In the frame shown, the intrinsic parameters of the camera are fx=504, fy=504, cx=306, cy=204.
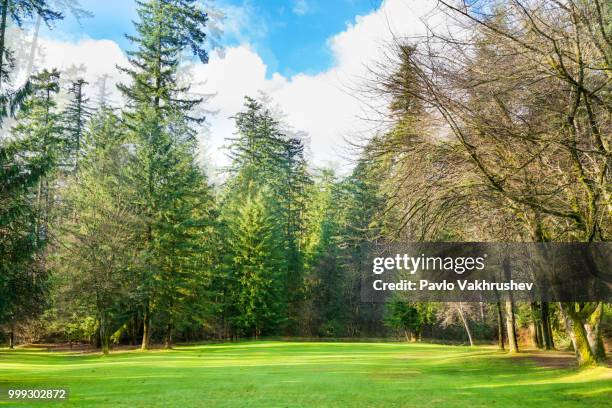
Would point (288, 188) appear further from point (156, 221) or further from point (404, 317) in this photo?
point (156, 221)

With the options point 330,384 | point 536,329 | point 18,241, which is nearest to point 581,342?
point 330,384

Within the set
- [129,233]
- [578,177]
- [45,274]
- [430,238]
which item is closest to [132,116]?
[129,233]

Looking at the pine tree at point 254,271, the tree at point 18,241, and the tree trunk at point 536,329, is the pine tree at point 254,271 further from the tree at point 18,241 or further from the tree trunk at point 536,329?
the tree at point 18,241

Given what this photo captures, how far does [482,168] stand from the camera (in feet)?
21.7

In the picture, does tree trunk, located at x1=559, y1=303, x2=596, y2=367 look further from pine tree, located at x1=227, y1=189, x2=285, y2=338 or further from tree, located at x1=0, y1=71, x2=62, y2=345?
pine tree, located at x1=227, y1=189, x2=285, y2=338

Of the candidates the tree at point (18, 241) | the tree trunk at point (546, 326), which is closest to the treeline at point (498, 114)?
the tree at point (18, 241)

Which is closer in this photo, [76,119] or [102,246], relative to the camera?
[102,246]

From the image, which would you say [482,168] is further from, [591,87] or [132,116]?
[132,116]

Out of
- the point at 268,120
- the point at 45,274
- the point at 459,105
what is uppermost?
the point at 268,120

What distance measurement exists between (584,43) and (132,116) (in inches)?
1047

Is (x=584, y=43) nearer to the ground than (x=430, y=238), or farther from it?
farther from it

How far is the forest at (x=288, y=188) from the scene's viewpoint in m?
6.23

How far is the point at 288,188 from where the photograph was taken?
44.2 meters

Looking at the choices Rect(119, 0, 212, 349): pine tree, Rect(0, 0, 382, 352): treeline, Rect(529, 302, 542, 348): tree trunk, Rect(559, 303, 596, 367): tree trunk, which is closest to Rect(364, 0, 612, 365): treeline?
Rect(559, 303, 596, 367): tree trunk
